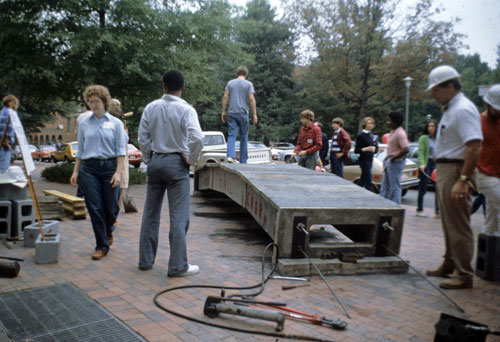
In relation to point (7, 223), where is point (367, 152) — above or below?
above

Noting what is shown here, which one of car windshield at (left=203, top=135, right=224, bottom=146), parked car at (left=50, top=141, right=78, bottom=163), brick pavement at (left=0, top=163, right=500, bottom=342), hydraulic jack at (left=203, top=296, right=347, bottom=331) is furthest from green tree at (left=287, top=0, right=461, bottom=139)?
hydraulic jack at (left=203, top=296, right=347, bottom=331)

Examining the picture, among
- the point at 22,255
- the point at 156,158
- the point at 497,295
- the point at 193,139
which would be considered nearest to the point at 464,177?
the point at 497,295

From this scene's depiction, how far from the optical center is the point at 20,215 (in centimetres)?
612

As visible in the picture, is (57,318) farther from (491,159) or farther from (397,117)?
(397,117)

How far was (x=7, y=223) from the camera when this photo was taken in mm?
6035

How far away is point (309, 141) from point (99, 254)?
4808mm

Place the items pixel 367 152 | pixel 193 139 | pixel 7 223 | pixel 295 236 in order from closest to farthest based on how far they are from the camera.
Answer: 1. pixel 193 139
2. pixel 295 236
3. pixel 7 223
4. pixel 367 152

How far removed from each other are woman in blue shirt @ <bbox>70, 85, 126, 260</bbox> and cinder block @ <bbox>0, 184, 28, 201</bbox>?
1800 millimetres

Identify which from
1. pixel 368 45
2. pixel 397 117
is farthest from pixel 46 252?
pixel 368 45

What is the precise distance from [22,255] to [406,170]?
1034 cm

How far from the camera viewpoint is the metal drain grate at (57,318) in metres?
3.06

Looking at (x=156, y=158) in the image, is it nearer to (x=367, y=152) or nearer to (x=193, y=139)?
(x=193, y=139)

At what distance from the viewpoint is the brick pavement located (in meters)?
3.19

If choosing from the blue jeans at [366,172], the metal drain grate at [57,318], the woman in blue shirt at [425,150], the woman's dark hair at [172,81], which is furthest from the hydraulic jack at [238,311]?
the woman in blue shirt at [425,150]
